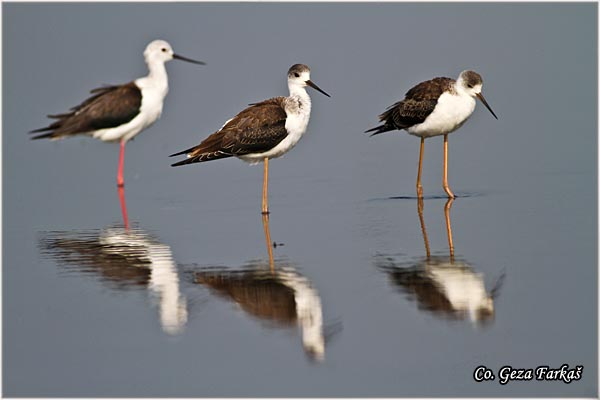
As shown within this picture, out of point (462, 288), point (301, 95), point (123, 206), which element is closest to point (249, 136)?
point (301, 95)

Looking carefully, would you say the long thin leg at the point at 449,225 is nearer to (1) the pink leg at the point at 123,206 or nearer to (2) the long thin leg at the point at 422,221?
(2) the long thin leg at the point at 422,221

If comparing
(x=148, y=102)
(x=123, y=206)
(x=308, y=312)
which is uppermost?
(x=148, y=102)

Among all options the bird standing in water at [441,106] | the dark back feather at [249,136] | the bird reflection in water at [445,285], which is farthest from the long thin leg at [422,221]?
the dark back feather at [249,136]

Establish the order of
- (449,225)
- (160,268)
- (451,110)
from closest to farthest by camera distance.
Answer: (160,268), (449,225), (451,110)

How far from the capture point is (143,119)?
49.2 ft

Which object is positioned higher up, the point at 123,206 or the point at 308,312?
the point at 123,206

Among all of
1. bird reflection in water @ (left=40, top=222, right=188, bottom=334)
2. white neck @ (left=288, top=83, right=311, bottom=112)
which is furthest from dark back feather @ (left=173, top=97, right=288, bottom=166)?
bird reflection in water @ (left=40, top=222, right=188, bottom=334)

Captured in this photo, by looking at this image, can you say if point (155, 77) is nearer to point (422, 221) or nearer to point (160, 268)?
point (422, 221)

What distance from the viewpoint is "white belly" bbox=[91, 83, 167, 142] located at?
14.9 meters

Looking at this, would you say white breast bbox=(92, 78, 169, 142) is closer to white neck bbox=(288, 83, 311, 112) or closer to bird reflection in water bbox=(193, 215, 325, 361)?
white neck bbox=(288, 83, 311, 112)

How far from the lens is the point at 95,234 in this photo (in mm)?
11461

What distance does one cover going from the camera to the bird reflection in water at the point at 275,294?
787 centimetres

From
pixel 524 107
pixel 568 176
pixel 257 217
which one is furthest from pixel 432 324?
pixel 524 107

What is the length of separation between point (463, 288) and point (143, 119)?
24.0 feet
